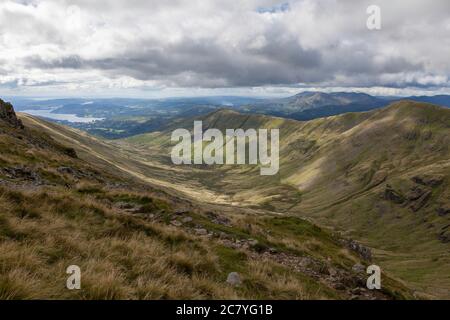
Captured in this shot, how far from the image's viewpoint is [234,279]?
36.0 feet

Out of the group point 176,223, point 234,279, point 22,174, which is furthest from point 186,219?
point 22,174

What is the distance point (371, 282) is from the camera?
15086 mm

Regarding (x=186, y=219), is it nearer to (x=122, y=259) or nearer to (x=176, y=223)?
(x=176, y=223)

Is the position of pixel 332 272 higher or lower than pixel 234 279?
lower

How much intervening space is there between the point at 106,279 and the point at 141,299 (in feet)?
3.10

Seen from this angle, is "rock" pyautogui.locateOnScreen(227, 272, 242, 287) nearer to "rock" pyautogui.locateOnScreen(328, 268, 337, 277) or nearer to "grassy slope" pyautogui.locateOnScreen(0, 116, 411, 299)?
"grassy slope" pyautogui.locateOnScreen(0, 116, 411, 299)

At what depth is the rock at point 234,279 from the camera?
1080 cm

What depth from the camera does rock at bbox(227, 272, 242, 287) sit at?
10.8m

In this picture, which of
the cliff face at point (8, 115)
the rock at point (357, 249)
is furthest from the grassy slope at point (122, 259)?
the cliff face at point (8, 115)

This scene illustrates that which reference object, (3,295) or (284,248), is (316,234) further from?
(3,295)

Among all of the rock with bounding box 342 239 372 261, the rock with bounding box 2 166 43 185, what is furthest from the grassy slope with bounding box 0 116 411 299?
the rock with bounding box 342 239 372 261

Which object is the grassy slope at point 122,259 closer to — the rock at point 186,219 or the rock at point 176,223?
the rock at point 176,223

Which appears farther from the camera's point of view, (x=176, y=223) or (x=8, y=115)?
(x=8, y=115)

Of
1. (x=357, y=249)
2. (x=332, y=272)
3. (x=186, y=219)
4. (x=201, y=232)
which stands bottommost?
(x=357, y=249)
